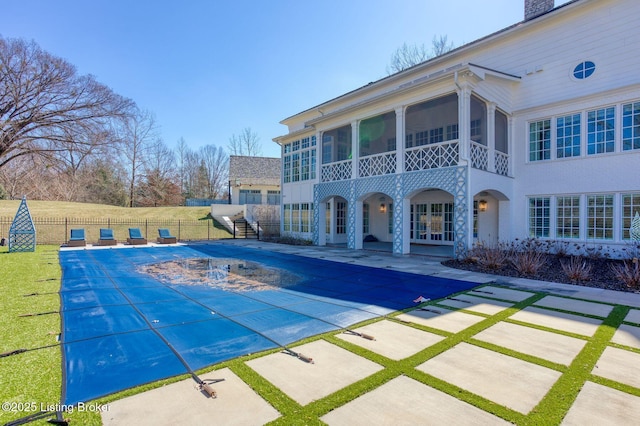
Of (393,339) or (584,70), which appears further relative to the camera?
(584,70)

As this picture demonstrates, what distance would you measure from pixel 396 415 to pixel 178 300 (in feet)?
16.4

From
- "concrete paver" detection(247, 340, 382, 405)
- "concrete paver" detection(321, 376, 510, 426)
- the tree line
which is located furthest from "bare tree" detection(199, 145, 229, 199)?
"concrete paver" detection(321, 376, 510, 426)

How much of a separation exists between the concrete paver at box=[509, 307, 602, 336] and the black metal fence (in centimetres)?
2045

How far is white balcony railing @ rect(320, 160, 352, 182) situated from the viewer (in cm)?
1565

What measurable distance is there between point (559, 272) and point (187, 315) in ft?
32.7

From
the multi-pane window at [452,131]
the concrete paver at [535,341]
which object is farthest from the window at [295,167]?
the concrete paver at [535,341]

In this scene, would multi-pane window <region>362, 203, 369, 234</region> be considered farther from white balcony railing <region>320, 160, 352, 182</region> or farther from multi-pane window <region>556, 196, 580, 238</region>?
multi-pane window <region>556, 196, 580, 238</region>

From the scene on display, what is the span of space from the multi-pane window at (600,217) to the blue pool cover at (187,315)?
6.95 meters

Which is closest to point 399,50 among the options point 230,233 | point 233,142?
point 230,233

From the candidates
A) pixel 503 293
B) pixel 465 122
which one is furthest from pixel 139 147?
pixel 503 293

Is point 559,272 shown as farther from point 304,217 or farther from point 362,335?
point 304,217

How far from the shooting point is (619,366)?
3.58m

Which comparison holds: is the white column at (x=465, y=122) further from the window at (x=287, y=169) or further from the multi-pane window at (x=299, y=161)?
the window at (x=287, y=169)

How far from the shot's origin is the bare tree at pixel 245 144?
2030 inches
